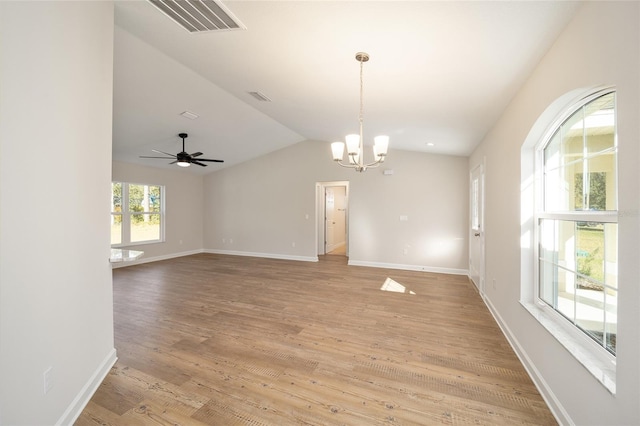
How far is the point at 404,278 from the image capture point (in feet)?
17.9

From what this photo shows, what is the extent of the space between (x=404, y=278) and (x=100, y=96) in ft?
17.0

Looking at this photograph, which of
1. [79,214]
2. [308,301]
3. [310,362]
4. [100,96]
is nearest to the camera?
[79,214]

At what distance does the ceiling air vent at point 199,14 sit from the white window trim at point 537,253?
2.44 meters

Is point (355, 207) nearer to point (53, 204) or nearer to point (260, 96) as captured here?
point (260, 96)

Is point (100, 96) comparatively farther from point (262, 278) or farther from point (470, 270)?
point (470, 270)

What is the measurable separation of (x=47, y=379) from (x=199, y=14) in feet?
8.52

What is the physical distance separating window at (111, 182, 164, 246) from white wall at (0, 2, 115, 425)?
526 cm

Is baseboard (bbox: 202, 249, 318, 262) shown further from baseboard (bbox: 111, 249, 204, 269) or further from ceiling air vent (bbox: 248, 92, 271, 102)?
ceiling air vent (bbox: 248, 92, 271, 102)

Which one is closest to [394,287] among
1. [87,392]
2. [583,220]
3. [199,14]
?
[583,220]

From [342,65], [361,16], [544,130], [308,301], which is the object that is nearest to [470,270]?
[308,301]

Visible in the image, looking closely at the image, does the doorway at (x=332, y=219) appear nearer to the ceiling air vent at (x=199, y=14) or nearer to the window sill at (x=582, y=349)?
the ceiling air vent at (x=199, y=14)

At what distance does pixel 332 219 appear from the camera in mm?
9258

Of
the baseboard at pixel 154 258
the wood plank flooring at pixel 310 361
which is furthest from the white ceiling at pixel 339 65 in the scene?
the baseboard at pixel 154 258

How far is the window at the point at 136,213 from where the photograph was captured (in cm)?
657
